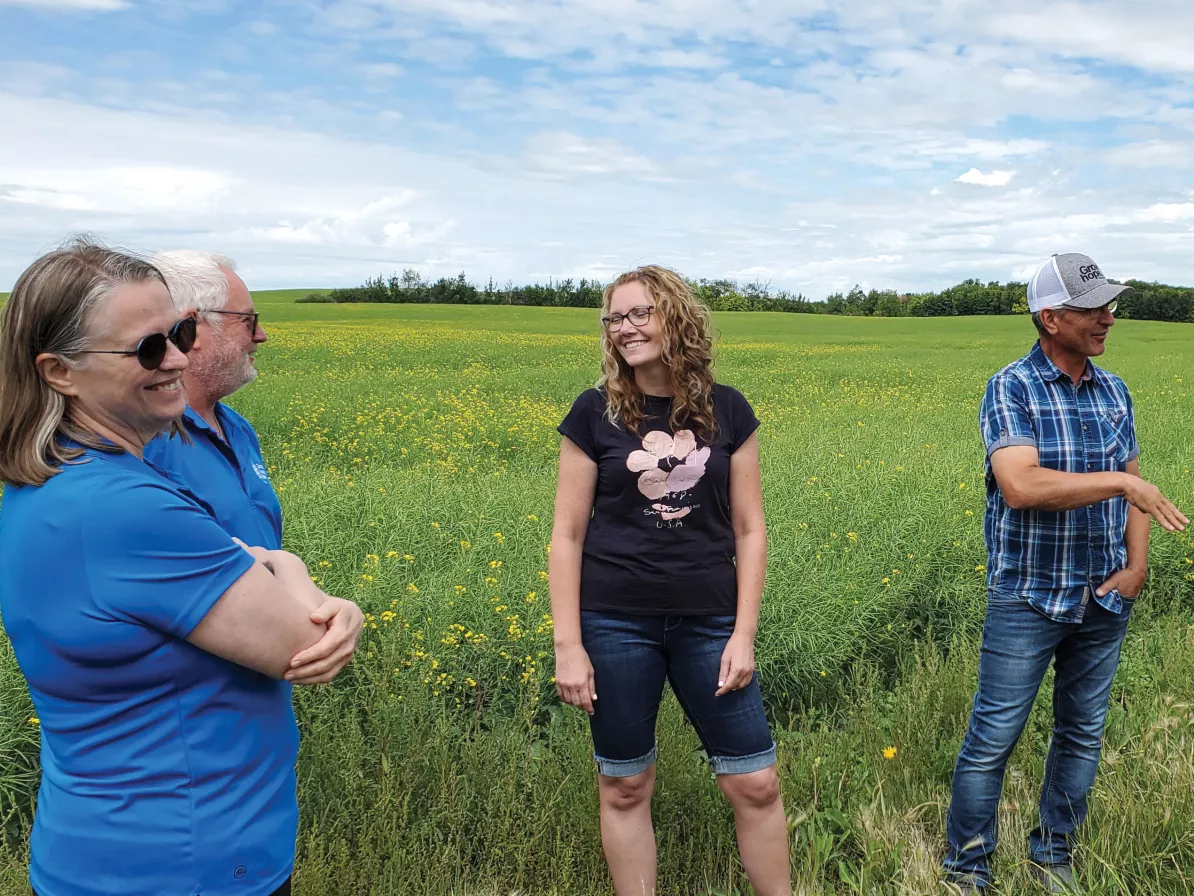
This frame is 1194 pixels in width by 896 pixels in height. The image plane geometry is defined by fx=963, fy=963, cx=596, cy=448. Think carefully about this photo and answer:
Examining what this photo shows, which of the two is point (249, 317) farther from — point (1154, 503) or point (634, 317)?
point (1154, 503)

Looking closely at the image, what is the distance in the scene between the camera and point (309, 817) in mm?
3176

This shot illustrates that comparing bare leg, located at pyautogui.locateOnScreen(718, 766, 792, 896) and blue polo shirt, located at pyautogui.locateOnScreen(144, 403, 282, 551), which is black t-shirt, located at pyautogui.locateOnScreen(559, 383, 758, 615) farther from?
blue polo shirt, located at pyautogui.locateOnScreen(144, 403, 282, 551)

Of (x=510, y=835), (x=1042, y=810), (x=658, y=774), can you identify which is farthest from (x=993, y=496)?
(x=510, y=835)

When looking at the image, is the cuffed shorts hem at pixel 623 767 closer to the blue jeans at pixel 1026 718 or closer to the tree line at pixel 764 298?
the blue jeans at pixel 1026 718

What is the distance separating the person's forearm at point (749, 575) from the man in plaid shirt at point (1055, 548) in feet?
2.64

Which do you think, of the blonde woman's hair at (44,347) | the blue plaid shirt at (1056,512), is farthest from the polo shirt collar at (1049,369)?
the blonde woman's hair at (44,347)

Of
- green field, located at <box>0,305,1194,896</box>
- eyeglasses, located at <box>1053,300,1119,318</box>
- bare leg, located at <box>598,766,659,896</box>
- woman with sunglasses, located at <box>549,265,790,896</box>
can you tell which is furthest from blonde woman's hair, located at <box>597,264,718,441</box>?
green field, located at <box>0,305,1194,896</box>

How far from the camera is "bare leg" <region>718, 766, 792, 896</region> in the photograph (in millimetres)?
2633

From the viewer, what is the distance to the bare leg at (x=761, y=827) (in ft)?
8.64

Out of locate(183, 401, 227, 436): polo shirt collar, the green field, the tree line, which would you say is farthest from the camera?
the tree line

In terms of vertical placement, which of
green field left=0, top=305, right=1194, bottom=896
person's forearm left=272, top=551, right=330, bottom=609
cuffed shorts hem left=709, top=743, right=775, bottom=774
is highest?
person's forearm left=272, top=551, right=330, bottom=609

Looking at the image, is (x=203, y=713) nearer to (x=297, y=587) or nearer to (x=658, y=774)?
(x=297, y=587)

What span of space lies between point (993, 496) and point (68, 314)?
8.77ft

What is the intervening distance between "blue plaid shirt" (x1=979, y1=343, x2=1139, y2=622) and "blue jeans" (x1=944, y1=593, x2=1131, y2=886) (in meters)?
0.07
